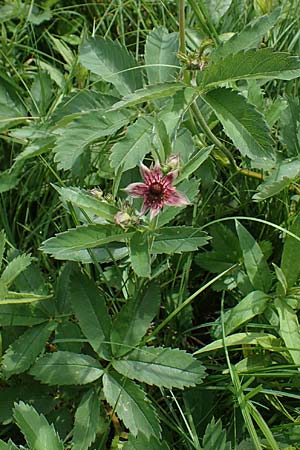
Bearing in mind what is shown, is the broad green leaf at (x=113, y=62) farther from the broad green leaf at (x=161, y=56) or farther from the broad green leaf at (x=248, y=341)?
the broad green leaf at (x=248, y=341)

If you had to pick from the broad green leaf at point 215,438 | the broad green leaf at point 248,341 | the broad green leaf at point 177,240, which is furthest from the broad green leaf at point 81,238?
the broad green leaf at point 215,438

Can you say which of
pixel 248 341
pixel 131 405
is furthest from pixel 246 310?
pixel 131 405

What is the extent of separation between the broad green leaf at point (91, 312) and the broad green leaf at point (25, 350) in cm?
10

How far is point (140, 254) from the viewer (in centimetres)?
143

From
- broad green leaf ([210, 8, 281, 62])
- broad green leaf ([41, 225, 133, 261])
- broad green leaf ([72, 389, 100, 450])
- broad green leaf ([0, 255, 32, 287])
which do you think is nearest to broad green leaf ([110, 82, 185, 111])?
broad green leaf ([210, 8, 281, 62])

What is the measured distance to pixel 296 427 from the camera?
1481 millimetres

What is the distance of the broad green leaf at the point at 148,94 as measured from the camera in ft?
5.00

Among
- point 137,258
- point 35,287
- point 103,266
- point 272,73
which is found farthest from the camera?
point 103,266

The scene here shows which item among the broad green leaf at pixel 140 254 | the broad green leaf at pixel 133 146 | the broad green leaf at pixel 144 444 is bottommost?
the broad green leaf at pixel 144 444

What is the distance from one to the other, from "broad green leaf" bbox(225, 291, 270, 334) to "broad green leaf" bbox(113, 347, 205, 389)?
0.14 meters

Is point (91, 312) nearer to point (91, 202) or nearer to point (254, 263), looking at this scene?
point (91, 202)

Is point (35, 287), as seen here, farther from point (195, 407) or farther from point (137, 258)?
point (195, 407)

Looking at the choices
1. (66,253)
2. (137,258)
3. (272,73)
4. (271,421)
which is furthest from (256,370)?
(272,73)

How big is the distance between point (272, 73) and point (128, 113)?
40cm
